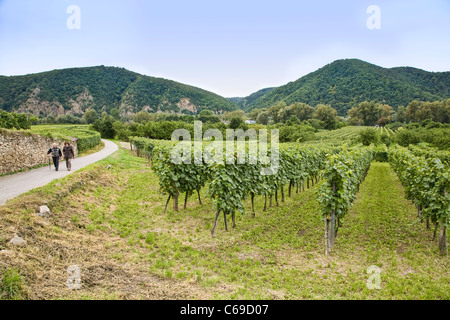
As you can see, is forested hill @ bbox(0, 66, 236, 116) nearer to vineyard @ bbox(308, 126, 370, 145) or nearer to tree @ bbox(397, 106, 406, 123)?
vineyard @ bbox(308, 126, 370, 145)

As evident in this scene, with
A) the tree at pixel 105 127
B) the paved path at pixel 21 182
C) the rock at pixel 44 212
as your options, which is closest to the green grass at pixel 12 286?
the rock at pixel 44 212

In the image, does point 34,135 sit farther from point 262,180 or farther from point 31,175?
point 262,180

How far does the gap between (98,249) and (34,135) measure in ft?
43.0

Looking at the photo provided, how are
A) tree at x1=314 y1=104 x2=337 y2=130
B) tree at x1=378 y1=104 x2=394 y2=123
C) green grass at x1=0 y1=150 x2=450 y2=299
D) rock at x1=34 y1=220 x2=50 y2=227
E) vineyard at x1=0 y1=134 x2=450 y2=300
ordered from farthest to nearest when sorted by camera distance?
tree at x1=378 y1=104 x2=394 y2=123 → tree at x1=314 y1=104 x2=337 y2=130 → rock at x1=34 y1=220 x2=50 y2=227 → green grass at x1=0 y1=150 x2=450 y2=299 → vineyard at x1=0 y1=134 x2=450 y2=300

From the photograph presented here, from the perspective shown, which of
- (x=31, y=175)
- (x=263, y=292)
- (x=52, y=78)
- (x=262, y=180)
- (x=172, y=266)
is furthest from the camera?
(x=52, y=78)

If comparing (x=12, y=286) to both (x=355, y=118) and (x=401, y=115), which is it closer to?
(x=355, y=118)

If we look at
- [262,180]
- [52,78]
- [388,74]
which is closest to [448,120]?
[388,74]

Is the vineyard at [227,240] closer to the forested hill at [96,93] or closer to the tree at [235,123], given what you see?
the tree at [235,123]

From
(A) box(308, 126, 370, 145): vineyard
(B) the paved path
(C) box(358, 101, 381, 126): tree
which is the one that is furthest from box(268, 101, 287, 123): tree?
(B) the paved path

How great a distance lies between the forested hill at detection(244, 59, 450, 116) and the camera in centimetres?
12456

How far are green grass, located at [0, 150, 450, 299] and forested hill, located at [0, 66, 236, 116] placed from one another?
363ft

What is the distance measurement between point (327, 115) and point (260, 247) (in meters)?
108

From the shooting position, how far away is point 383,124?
105500 mm
